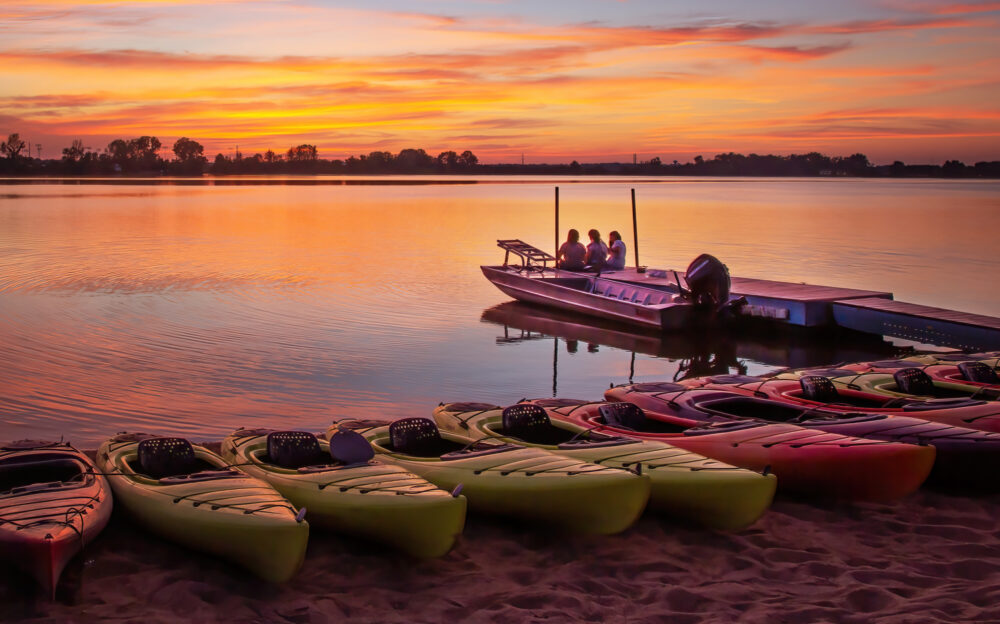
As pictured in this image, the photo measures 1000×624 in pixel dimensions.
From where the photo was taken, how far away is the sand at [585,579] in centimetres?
536

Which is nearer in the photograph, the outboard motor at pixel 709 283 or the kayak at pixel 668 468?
the kayak at pixel 668 468

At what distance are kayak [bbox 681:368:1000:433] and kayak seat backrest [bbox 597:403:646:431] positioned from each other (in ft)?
4.61

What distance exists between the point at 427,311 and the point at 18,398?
33.0 feet

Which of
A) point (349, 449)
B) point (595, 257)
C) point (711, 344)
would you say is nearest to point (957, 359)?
point (711, 344)

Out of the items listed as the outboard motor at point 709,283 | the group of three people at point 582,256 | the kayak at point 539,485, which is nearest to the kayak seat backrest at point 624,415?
the kayak at point 539,485

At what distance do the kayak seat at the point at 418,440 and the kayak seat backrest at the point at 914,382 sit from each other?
5.16 metres

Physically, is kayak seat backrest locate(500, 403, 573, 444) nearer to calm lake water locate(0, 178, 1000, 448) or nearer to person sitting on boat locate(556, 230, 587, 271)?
calm lake water locate(0, 178, 1000, 448)

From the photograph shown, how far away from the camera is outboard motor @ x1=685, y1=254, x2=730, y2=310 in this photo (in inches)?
645

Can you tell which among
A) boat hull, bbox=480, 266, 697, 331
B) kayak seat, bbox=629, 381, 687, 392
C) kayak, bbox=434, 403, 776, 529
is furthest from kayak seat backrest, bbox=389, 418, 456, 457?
boat hull, bbox=480, 266, 697, 331

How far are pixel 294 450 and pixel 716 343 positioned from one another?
11852 millimetres

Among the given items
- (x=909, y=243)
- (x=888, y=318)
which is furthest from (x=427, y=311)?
(x=909, y=243)

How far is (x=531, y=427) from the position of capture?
8.00 meters

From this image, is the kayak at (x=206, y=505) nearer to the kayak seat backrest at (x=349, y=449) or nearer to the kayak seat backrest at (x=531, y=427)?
the kayak seat backrest at (x=349, y=449)

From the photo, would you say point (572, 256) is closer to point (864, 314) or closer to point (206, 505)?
point (864, 314)
